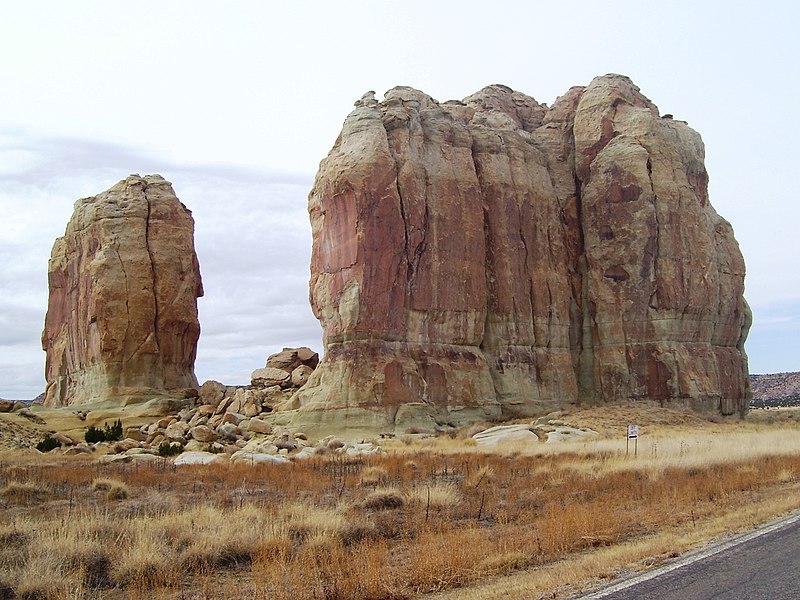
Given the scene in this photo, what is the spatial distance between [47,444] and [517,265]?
1223 inches

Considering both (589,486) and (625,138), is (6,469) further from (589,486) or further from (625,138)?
(625,138)

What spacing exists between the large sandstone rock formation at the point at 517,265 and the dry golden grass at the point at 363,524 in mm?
21843

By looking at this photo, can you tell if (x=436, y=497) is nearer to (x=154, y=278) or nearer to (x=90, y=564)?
(x=90, y=564)

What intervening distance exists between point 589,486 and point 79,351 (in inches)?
2022

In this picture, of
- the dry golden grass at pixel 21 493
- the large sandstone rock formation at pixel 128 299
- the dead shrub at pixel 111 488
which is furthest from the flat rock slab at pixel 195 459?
the large sandstone rock formation at pixel 128 299

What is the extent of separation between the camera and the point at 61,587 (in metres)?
7.54

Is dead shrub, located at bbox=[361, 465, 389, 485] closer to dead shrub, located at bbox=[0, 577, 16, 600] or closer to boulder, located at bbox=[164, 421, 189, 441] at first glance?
dead shrub, located at bbox=[0, 577, 16, 600]

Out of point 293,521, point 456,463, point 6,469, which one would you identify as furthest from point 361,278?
point 293,521

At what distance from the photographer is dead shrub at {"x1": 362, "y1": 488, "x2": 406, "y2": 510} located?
1296cm

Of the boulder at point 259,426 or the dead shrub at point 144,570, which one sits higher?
the boulder at point 259,426

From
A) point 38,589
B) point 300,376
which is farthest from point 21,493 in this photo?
point 300,376

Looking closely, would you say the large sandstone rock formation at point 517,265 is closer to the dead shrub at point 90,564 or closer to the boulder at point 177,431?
the boulder at point 177,431

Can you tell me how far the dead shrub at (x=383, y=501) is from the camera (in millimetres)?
12959

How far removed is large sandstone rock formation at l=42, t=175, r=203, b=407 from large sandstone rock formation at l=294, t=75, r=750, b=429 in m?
15.2
